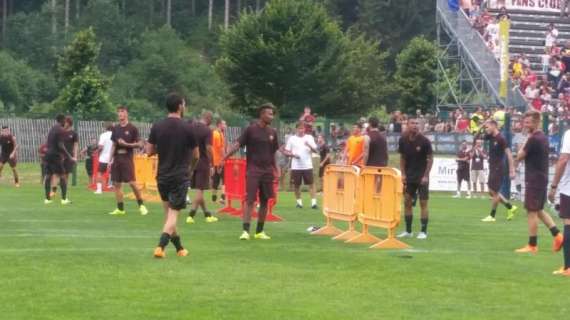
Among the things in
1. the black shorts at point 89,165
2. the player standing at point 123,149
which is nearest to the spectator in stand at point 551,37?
the black shorts at point 89,165

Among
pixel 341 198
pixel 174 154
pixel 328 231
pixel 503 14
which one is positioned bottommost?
pixel 328 231

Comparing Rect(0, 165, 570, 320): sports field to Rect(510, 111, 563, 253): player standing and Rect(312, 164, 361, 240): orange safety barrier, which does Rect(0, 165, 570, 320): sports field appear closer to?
Rect(312, 164, 361, 240): orange safety barrier

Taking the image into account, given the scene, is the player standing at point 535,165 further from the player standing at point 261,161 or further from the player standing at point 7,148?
the player standing at point 7,148

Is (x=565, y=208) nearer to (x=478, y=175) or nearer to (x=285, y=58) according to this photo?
(x=478, y=175)

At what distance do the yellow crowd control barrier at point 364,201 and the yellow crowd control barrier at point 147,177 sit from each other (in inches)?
410

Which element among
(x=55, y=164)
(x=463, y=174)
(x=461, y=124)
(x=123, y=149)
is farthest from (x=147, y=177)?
(x=461, y=124)

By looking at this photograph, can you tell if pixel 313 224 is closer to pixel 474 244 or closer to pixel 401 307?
pixel 474 244

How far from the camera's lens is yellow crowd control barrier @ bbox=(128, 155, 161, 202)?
3038cm

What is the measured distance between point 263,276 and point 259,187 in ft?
16.5

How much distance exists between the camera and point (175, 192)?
15.4 m

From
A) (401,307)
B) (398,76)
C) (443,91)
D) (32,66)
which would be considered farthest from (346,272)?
(32,66)

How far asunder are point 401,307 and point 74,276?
12.2 feet

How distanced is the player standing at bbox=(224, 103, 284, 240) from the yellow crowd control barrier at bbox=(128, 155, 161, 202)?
38.4 ft

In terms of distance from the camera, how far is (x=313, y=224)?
74.4 ft
